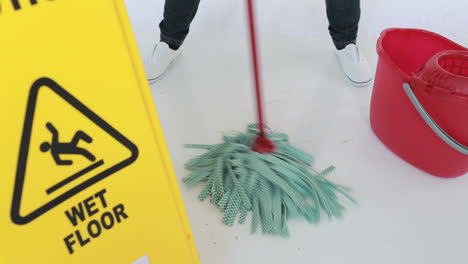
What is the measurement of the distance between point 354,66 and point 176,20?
52cm

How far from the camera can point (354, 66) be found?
137cm

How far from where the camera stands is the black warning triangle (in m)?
0.49

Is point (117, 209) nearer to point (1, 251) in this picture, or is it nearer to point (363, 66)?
point (1, 251)

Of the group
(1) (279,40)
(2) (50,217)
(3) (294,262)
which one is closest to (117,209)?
(2) (50,217)

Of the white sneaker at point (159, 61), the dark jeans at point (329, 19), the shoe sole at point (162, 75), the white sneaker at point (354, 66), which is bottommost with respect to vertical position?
the white sneaker at point (354, 66)

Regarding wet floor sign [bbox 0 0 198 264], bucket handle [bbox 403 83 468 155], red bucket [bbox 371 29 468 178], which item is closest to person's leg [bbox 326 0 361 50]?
red bucket [bbox 371 29 468 178]

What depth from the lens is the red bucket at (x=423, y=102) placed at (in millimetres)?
956

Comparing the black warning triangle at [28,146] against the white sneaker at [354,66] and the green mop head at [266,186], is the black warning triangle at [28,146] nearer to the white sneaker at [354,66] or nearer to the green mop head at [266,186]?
the green mop head at [266,186]

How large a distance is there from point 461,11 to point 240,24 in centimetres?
77

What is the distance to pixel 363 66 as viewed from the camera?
4.48ft

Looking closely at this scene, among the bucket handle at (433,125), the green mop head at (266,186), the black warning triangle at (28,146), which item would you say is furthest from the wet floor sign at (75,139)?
the bucket handle at (433,125)

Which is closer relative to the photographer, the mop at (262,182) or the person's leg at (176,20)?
the mop at (262,182)

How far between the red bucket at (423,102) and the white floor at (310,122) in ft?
0.16

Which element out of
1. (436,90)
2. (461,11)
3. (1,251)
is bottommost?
(461,11)
